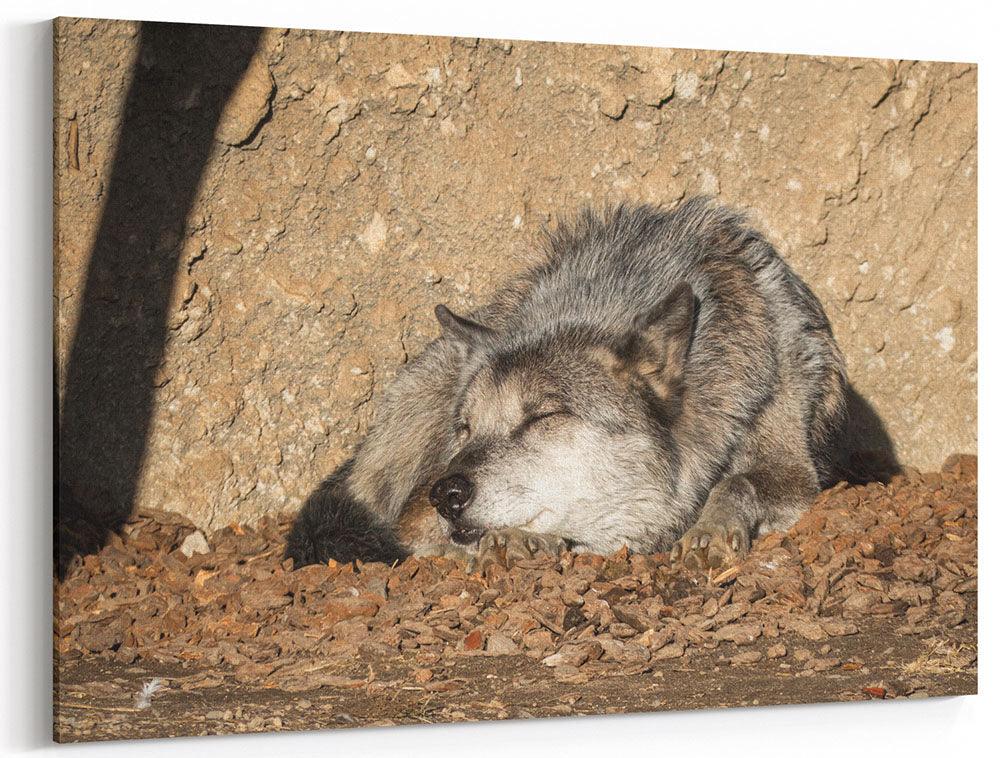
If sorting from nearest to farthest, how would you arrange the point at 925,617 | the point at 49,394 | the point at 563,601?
the point at 49,394, the point at 563,601, the point at 925,617

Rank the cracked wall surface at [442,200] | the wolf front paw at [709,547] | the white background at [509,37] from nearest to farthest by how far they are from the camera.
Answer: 1. the white background at [509,37]
2. the cracked wall surface at [442,200]
3. the wolf front paw at [709,547]

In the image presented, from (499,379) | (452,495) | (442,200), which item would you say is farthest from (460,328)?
(452,495)

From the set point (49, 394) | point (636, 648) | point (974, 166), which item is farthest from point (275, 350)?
point (974, 166)

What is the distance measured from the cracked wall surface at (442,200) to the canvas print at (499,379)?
0.01 m

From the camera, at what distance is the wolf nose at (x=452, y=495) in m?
3.94

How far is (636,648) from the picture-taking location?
4.00 meters

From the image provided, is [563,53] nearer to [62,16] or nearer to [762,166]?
[762,166]

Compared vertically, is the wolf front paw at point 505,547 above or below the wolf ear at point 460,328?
below

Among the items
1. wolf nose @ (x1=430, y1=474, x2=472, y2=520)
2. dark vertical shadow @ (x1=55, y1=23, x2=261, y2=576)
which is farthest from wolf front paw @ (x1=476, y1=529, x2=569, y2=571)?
dark vertical shadow @ (x1=55, y1=23, x2=261, y2=576)

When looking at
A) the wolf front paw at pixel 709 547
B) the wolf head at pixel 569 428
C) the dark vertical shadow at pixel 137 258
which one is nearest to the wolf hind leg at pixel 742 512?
the wolf front paw at pixel 709 547

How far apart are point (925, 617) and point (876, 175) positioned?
1.51 metres

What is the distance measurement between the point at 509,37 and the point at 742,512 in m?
1.72

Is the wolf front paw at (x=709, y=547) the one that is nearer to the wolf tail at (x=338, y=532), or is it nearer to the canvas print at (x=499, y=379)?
the canvas print at (x=499, y=379)

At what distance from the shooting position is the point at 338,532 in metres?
4.10
